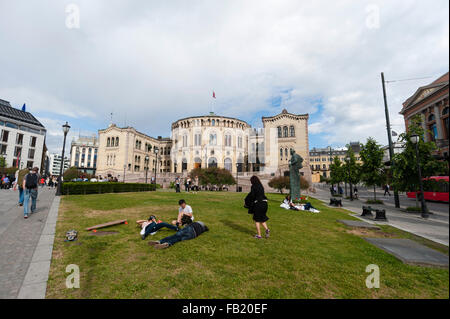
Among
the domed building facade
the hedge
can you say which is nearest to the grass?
the hedge

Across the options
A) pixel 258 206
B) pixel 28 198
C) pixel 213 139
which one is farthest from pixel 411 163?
pixel 213 139

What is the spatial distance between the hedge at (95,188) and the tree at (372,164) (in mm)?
24820

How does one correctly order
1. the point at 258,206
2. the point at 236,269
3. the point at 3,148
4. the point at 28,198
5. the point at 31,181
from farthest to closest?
1. the point at 3,148
2. the point at 31,181
3. the point at 28,198
4. the point at 258,206
5. the point at 236,269

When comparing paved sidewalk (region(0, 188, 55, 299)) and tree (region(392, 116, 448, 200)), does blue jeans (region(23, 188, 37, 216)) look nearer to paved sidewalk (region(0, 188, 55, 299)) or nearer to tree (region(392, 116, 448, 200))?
paved sidewalk (region(0, 188, 55, 299))

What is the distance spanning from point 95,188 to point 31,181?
39.6ft

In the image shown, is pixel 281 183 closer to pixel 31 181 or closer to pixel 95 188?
pixel 95 188

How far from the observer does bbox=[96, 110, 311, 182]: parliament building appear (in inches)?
1980

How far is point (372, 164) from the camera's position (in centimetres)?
1805

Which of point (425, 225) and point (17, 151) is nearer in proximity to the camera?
point (425, 225)

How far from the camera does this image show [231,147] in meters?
58.7

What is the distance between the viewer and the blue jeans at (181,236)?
4863 mm

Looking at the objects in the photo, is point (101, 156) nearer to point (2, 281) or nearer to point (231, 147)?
point (231, 147)

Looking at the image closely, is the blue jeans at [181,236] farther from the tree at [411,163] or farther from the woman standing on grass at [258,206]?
the tree at [411,163]

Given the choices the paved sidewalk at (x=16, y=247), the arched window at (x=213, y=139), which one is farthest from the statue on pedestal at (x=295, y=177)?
the arched window at (x=213, y=139)
